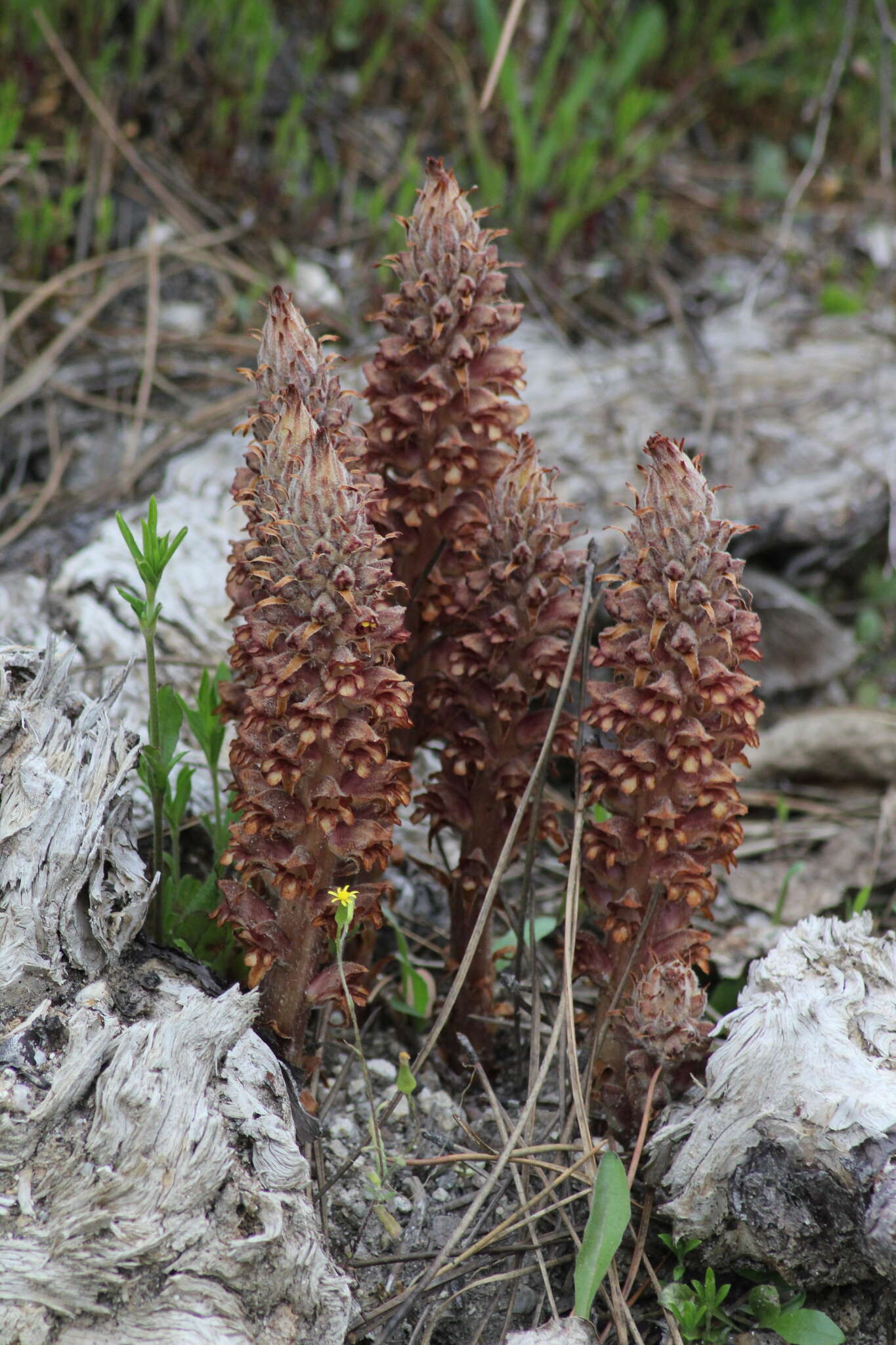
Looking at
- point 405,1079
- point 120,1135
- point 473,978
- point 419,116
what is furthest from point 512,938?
point 419,116

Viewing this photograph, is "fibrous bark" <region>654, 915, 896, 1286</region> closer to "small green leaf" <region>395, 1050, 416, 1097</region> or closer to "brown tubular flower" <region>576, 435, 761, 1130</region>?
"brown tubular flower" <region>576, 435, 761, 1130</region>

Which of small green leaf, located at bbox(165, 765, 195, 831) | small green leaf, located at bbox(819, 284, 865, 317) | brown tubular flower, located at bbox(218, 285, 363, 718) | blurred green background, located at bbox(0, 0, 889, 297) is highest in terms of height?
blurred green background, located at bbox(0, 0, 889, 297)

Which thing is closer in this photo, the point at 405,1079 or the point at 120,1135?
the point at 120,1135

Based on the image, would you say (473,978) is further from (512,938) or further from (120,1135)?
(120,1135)

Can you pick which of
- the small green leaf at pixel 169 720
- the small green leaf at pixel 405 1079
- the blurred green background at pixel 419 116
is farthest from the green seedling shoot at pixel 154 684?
the blurred green background at pixel 419 116

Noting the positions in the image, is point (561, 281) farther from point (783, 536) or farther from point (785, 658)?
point (785, 658)

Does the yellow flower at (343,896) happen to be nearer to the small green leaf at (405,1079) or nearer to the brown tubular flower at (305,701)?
the brown tubular flower at (305,701)

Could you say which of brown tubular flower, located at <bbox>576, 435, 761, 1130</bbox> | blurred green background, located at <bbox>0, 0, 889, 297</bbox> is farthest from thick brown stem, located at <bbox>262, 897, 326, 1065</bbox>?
blurred green background, located at <bbox>0, 0, 889, 297</bbox>
